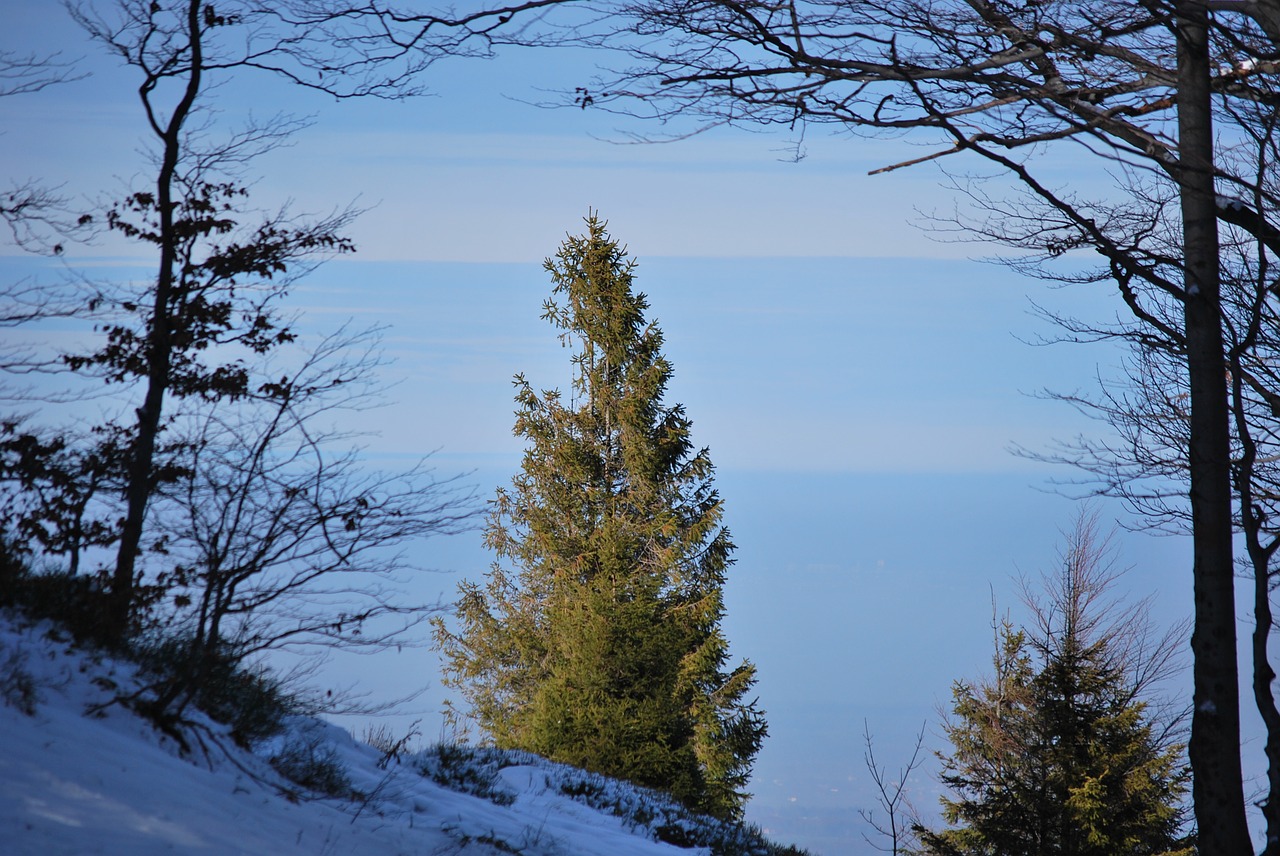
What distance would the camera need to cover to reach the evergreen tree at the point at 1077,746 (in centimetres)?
1480

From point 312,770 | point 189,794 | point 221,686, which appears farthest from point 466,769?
point 189,794

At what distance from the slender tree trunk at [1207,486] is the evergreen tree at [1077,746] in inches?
390

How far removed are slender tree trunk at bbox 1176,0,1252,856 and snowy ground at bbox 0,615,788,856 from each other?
4205 millimetres

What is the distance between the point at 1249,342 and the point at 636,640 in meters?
10.4

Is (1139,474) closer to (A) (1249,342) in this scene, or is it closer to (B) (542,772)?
(A) (1249,342)

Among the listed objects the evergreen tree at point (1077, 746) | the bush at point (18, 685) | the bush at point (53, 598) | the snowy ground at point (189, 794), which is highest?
the evergreen tree at point (1077, 746)

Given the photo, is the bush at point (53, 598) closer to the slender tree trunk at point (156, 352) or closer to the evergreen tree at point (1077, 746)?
the slender tree trunk at point (156, 352)

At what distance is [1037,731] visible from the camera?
15.6 meters

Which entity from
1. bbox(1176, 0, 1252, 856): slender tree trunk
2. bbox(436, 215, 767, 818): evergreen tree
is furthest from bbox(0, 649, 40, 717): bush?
bbox(436, 215, 767, 818): evergreen tree

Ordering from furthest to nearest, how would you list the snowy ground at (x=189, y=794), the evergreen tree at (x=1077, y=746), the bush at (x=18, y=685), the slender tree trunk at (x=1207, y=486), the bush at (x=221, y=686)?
1. the evergreen tree at (x=1077, y=746)
2. the bush at (x=221, y=686)
3. the slender tree trunk at (x=1207, y=486)
4. the bush at (x=18, y=685)
5. the snowy ground at (x=189, y=794)

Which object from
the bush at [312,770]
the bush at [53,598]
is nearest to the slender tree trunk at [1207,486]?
the bush at [312,770]

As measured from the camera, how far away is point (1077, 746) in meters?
15.4

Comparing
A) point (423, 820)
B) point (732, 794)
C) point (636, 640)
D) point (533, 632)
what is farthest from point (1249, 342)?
point (533, 632)

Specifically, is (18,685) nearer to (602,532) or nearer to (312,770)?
(312,770)
